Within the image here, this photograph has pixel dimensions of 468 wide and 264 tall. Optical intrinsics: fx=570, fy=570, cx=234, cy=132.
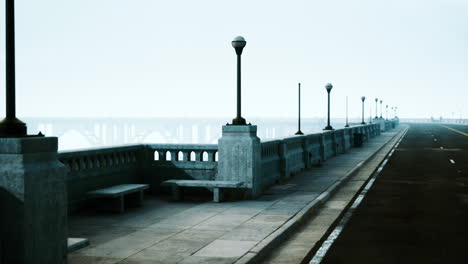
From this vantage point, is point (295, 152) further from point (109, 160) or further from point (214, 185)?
point (109, 160)

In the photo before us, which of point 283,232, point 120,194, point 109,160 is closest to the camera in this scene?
point 283,232

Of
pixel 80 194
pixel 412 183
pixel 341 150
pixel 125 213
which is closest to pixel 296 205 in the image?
pixel 125 213

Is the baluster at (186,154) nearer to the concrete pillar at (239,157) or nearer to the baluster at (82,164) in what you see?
the concrete pillar at (239,157)

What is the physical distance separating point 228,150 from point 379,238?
16.4 ft

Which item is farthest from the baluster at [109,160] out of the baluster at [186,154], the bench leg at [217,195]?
the bench leg at [217,195]

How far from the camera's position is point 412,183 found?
18.4m

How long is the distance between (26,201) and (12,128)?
814 mm

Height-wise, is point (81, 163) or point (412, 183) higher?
point (81, 163)

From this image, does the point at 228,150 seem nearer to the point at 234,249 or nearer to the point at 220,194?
the point at 220,194

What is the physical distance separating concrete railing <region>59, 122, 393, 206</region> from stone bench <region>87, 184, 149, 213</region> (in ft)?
1.56

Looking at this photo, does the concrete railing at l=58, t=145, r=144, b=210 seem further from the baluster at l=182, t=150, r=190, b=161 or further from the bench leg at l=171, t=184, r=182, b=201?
the bench leg at l=171, t=184, r=182, b=201

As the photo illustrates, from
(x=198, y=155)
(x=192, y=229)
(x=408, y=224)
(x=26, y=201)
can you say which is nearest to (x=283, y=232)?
(x=192, y=229)

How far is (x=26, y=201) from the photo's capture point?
592 cm

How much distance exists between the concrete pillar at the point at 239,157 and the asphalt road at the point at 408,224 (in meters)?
2.62
